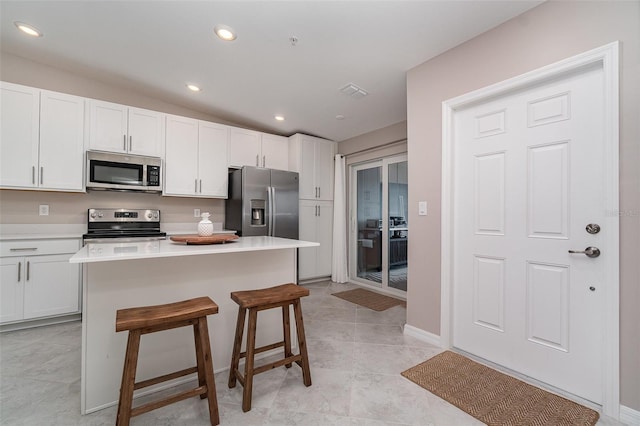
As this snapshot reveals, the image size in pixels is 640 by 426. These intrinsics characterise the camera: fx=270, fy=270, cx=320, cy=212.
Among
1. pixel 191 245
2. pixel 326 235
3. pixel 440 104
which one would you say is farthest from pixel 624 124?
pixel 326 235

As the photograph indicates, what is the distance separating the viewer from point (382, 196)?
429 cm

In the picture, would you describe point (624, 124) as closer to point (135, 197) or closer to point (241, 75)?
point (241, 75)

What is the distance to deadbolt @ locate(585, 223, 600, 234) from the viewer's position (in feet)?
5.36

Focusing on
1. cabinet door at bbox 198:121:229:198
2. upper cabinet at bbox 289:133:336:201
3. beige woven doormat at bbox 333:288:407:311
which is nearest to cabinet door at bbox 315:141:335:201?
upper cabinet at bbox 289:133:336:201

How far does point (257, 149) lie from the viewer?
4.27 m

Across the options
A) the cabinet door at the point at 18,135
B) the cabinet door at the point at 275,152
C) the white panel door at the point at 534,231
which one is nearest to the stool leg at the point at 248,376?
the white panel door at the point at 534,231

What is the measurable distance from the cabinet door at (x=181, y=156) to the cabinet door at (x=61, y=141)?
33.8 inches

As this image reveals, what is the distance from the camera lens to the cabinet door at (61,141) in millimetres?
2871

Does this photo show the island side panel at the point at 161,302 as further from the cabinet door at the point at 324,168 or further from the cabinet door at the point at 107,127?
the cabinet door at the point at 324,168

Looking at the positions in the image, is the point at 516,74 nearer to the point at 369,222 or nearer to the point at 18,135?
the point at 369,222

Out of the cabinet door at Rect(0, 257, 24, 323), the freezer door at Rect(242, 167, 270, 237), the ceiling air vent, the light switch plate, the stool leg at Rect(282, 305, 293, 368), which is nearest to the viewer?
the stool leg at Rect(282, 305, 293, 368)

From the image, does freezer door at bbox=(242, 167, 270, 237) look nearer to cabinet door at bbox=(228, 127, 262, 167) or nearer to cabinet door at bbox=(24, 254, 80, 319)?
cabinet door at bbox=(228, 127, 262, 167)

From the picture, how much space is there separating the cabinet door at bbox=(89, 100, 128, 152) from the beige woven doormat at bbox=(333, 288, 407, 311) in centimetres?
345

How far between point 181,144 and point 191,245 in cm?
236
